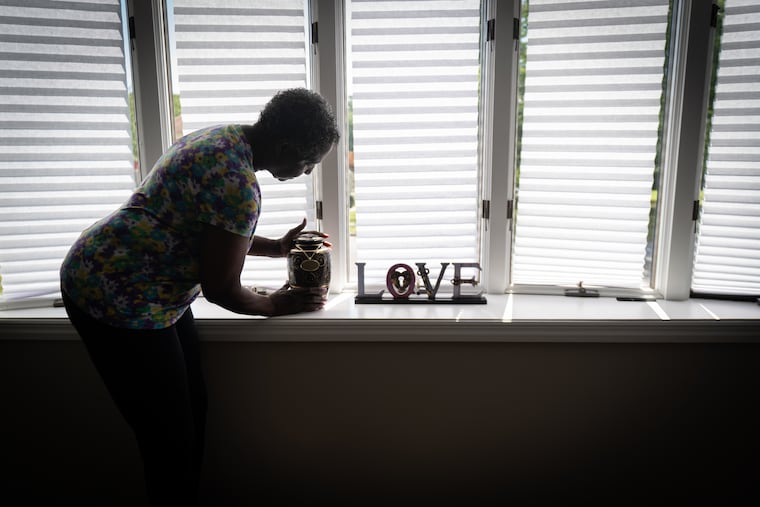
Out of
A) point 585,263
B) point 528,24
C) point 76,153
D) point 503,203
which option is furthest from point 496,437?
point 76,153

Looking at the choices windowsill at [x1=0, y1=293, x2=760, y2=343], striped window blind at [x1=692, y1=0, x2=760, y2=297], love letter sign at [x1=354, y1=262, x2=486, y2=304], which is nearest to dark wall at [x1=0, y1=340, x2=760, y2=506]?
windowsill at [x1=0, y1=293, x2=760, y2=343]

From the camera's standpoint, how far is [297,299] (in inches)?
69.4

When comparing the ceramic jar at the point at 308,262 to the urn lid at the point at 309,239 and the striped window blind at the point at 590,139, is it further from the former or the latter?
the striped window blind at the point at 590,139

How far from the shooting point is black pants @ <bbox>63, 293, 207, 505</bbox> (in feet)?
4.40

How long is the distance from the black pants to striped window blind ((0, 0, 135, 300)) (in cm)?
79

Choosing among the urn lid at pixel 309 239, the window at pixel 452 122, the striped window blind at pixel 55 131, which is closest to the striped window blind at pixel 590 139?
the window at pixel 452 122

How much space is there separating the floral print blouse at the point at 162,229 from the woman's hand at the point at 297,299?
403 millimetres

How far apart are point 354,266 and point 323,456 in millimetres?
794

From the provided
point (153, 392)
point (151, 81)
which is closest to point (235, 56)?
point (151, 81)

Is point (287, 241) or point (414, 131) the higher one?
point (414, 131)

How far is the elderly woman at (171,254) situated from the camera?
4.08 ft

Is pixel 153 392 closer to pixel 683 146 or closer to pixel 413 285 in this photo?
pixel 413 285

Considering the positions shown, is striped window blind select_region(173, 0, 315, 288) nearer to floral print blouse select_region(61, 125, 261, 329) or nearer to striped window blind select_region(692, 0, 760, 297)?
floral print blouse select_region(61, 125, 261, 329)

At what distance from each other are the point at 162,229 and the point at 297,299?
0.60 meters
